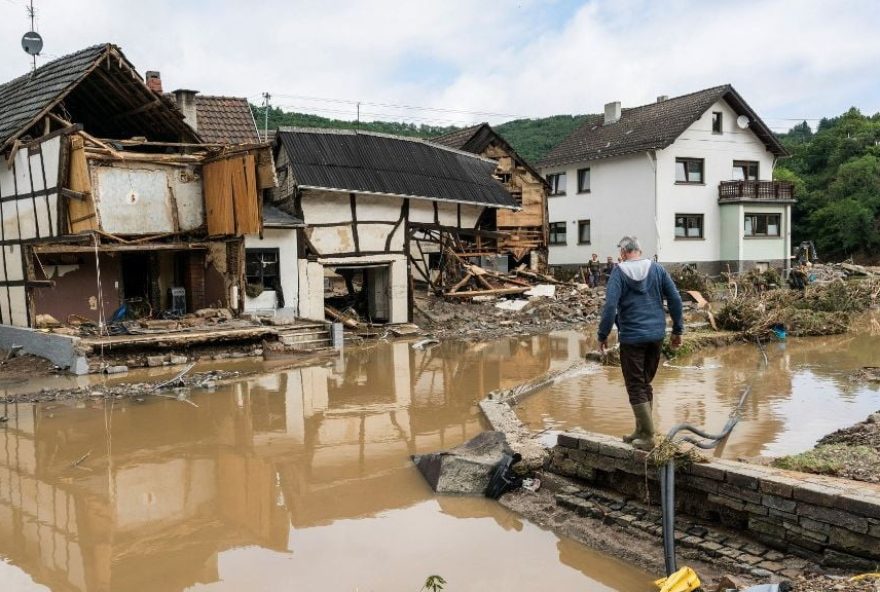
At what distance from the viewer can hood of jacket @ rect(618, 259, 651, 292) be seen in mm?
6254

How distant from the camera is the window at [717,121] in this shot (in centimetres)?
3312

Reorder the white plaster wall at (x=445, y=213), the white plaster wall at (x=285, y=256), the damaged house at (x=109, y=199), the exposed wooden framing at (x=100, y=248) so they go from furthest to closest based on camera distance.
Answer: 1. the white plaster wall at (x=445, y=213)
2. the white plaster wall at (x=285, y=256)
3. the exposed wooden framing at (x=100, y=248)
4. the damaged house at (x=109, y=199)

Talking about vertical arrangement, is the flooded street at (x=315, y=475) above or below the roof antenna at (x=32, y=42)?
below

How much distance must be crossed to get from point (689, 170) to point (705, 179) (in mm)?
930

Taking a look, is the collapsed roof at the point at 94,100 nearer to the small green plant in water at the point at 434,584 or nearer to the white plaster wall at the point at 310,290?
the white plaster wall at the point at 310,290

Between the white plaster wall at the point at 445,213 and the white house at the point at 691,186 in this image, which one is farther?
the white house at the point at 691,186

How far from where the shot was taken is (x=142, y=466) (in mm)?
8531

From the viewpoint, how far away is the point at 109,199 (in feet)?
55.2

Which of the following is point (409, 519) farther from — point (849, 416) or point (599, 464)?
point (849, 416)

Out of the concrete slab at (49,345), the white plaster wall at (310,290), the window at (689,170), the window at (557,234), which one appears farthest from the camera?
the window at (557,234)

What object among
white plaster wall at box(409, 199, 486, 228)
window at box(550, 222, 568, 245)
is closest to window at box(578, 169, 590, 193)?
window at box(550, 222, 568, 245)

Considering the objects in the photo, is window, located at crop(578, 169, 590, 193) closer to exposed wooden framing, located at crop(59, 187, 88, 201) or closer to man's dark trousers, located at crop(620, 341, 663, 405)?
exposed wooden framing, located at crop(59, 187, 88, 201)

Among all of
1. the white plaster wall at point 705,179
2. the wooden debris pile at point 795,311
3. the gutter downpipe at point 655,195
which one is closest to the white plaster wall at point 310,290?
the wooden debris pile at point 795,311

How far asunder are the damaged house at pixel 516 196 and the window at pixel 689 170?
6730 mm
